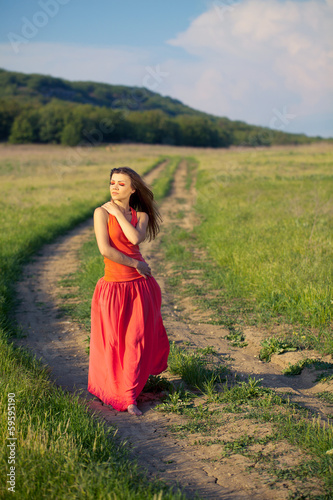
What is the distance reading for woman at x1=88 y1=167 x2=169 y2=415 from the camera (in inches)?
132

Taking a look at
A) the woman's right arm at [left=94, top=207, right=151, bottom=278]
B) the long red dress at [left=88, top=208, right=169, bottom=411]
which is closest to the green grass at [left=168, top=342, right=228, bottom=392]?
the long red dress at [left=88, top=208, right=169, bottom=411]

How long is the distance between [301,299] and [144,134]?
74.3 meters

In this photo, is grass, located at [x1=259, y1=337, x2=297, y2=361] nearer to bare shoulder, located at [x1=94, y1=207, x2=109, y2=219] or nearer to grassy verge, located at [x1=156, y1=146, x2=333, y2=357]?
grassy verge, located at [x1=156, y1=146, x2=333, y2=357]

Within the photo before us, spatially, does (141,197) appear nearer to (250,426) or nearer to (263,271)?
(250,426)

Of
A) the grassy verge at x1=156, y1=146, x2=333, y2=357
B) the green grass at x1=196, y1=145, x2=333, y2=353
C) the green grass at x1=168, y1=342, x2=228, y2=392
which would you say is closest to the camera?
the green grass at x1=168, y1=342, x2=228, y2=392

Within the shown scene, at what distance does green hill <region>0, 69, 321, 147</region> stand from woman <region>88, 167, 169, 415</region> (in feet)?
63.5

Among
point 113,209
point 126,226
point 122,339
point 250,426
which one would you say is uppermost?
point 113,209

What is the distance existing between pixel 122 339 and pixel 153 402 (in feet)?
2.03

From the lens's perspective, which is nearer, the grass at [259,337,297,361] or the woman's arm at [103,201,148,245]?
the woman's arm at [103,201,148,245]

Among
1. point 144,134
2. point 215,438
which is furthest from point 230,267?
point 144,134

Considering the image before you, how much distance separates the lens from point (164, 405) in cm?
343

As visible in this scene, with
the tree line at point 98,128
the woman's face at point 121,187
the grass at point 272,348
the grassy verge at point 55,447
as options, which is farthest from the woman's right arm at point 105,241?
the tree line at point 98,128

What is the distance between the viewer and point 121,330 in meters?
3.45

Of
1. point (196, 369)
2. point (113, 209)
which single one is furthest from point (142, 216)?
point (196, 369)
